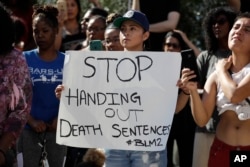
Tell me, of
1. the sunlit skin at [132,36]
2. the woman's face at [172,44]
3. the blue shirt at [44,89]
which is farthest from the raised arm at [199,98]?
the woman's face at [172,44]

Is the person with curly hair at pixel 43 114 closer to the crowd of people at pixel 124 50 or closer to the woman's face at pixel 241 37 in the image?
the crowd of people at pixel 124 50

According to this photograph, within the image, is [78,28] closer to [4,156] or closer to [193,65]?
[193,65]

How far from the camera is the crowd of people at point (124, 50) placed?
4.73 m

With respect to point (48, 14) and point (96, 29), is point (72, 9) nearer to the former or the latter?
point (96, 29)

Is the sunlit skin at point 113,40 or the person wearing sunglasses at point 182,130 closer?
the sunlit skin at point 113,40

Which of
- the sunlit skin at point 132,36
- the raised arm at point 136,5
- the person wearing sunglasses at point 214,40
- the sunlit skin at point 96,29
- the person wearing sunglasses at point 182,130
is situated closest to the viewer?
the sunlit skin at point 132,36

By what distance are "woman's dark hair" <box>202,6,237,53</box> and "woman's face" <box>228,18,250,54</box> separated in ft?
5.48

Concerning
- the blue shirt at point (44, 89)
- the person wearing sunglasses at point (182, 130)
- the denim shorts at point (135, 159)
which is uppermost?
the blue shirt at point (44, 89)

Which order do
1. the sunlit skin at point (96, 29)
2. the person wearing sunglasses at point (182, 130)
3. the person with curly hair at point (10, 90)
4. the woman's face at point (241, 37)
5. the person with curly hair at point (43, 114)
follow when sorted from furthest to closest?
1. the person wearing sunglasses at point (182, 130)
2. the sunlit skin at point (96, 29)
3. the person with curly hair at point (43, 114)
4. the woman's face at point (241, 37)
5. the person with curly hair at point (10, 90)

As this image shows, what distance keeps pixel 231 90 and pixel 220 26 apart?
1972 millimetres

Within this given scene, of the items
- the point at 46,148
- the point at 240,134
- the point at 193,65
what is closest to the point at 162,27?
the point at 193,65

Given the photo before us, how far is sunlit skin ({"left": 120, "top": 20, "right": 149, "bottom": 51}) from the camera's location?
5266 mm

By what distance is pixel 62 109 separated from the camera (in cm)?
523

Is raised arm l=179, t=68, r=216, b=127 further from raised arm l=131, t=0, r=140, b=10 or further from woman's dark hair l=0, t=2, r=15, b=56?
raised arm l=131, t=0, r=140, b=10
